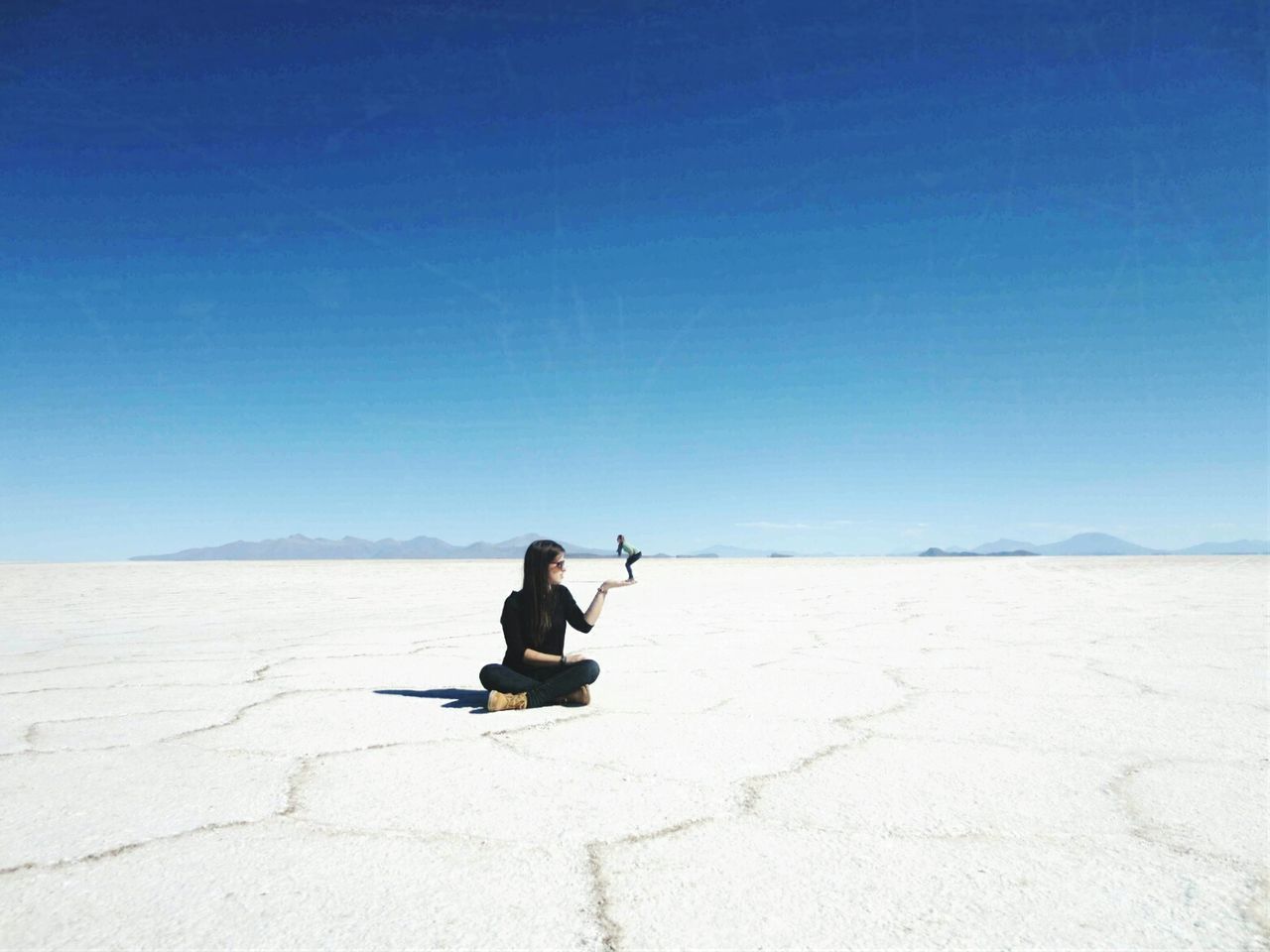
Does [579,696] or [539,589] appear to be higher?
[539,589]

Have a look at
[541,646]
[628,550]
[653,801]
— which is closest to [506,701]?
[541,646]

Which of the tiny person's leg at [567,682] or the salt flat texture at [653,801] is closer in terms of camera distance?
the salt flat texture at [653,801]

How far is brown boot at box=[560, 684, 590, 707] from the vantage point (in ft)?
10.7

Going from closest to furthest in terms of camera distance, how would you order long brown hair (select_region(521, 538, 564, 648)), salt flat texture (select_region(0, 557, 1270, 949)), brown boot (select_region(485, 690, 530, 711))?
1. salt flat texture (select_region(0, 557, 1270, 949))
2. brown boot (select_region(485, 690, 530, 711))
3. long brown hair (select_region(521, 538, 564, 648))

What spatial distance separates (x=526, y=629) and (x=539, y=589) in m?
0.17

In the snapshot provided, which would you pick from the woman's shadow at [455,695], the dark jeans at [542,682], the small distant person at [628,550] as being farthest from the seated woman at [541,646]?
the small distant person at [628,550]

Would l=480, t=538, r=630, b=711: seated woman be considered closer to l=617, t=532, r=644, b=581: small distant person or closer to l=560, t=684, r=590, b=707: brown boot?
l=560, t=684, r=590, b=707: brown boot

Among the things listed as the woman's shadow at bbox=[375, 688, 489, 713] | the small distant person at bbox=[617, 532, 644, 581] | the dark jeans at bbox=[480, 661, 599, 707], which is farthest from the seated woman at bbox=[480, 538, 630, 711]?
the small distant person at bbox=[617, 532, 644, 581]

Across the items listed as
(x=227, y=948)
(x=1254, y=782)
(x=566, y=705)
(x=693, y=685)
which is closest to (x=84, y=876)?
(x=227, y=948)

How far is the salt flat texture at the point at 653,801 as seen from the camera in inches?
58.2

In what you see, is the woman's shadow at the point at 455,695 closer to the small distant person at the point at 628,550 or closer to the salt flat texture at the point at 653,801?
the salt flat texture at the point at 653,801

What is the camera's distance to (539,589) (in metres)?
3.34

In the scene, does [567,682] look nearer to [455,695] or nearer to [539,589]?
[539,589]

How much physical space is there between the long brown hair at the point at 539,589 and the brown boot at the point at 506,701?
23cm
